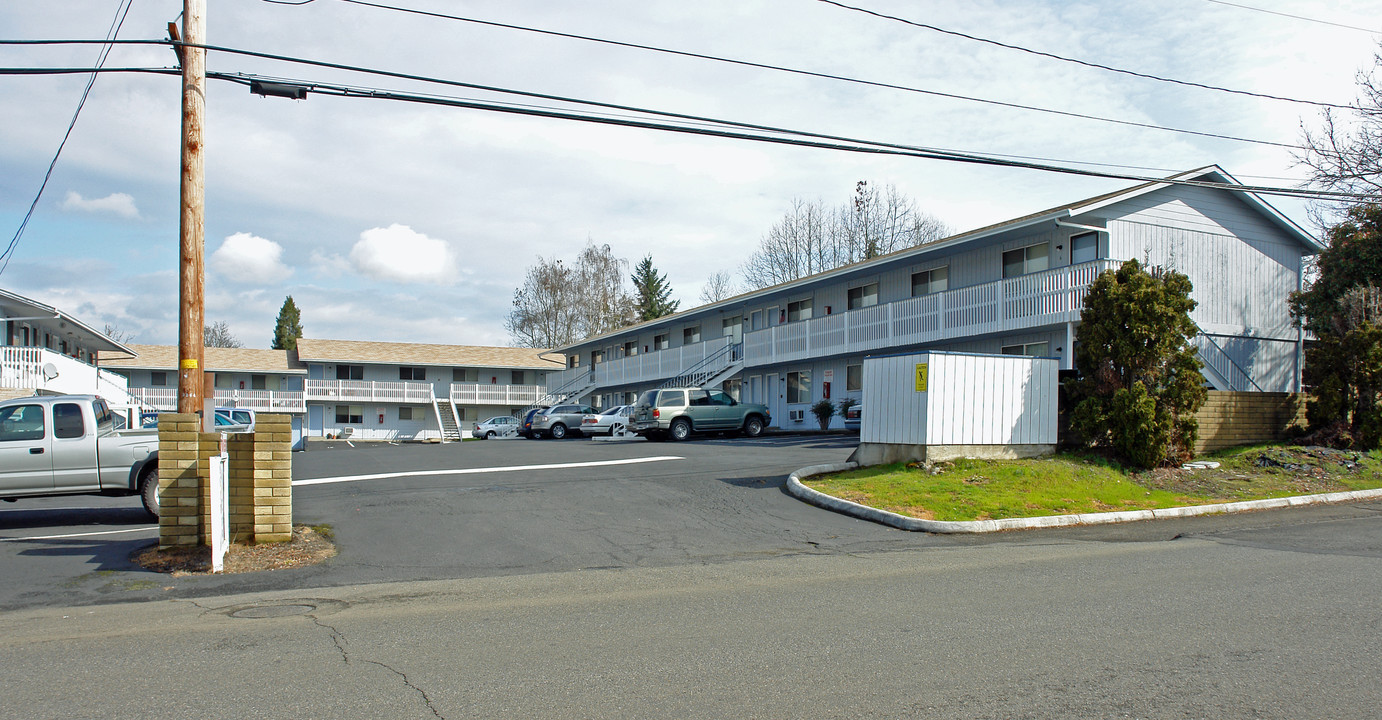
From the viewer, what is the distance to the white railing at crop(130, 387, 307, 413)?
51938 mm

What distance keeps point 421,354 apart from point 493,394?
205 inches

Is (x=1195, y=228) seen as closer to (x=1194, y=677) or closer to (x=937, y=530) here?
(x=937, y=530)

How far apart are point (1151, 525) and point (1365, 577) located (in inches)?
155

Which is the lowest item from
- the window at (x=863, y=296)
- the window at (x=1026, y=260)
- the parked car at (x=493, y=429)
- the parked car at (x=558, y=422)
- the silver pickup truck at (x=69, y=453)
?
the parked car at (x=493, y=429)

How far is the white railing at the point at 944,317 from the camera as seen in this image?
22016mm

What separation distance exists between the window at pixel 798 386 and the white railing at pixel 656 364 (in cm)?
353

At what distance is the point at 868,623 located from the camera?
6441 millimetres

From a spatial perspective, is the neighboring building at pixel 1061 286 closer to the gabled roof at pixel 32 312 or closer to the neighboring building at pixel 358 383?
the gabled roof at pixel 32 312

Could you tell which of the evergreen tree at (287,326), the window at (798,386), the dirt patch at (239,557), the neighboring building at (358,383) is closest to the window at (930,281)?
the window at (798,386)

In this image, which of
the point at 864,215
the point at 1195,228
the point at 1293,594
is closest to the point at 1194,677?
the point at 1293,594

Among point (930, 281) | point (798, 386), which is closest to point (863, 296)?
point (930, 281)

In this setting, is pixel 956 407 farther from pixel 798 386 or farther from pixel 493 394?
pixel 493 394

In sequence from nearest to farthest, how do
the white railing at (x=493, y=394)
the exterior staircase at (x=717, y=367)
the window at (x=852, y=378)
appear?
1. the window at (x=852, y=378)
2. the exterior staircase at (x=717, y=367)
3. the white railing at (x=493, y=394)

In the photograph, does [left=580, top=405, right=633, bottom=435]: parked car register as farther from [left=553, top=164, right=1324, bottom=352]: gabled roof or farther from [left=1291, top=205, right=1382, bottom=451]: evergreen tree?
[left=1291, top=205, right=1382, bottom=451]: evergreen tree
